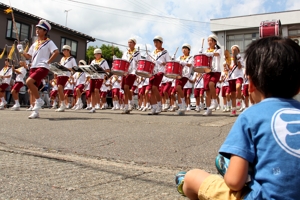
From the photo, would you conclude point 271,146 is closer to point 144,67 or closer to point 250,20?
point 144,67

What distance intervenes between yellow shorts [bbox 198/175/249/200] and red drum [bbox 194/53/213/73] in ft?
20.6

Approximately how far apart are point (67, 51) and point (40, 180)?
904 centimetres

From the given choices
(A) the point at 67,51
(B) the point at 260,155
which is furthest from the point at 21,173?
(A) the point at 67,51

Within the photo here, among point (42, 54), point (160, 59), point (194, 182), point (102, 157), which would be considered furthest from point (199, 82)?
point (194, 182)

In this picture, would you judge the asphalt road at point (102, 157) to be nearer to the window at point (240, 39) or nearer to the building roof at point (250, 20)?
the window at point (240, 39)

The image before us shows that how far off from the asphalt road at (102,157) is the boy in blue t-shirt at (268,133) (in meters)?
0.96

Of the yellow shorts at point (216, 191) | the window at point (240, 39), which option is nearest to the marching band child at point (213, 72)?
the yellow shorts at point (216, 191)

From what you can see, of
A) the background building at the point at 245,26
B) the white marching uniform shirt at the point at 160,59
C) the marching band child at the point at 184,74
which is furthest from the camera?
the background building at the point at 245,26

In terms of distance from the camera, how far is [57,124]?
6.35m

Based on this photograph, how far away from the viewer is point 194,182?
178cm

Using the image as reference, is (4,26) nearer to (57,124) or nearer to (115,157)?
(57,124)

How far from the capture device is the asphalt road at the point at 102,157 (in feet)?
7.95

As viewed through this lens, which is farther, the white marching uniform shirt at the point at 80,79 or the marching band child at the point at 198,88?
the white marching uniform shirt at the point at 80,79

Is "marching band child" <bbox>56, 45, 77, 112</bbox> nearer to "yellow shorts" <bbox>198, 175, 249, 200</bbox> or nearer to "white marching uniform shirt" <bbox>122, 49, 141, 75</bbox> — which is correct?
"white marching uniform shirt" <bbox>122, 49, 141, 75</bbox>
